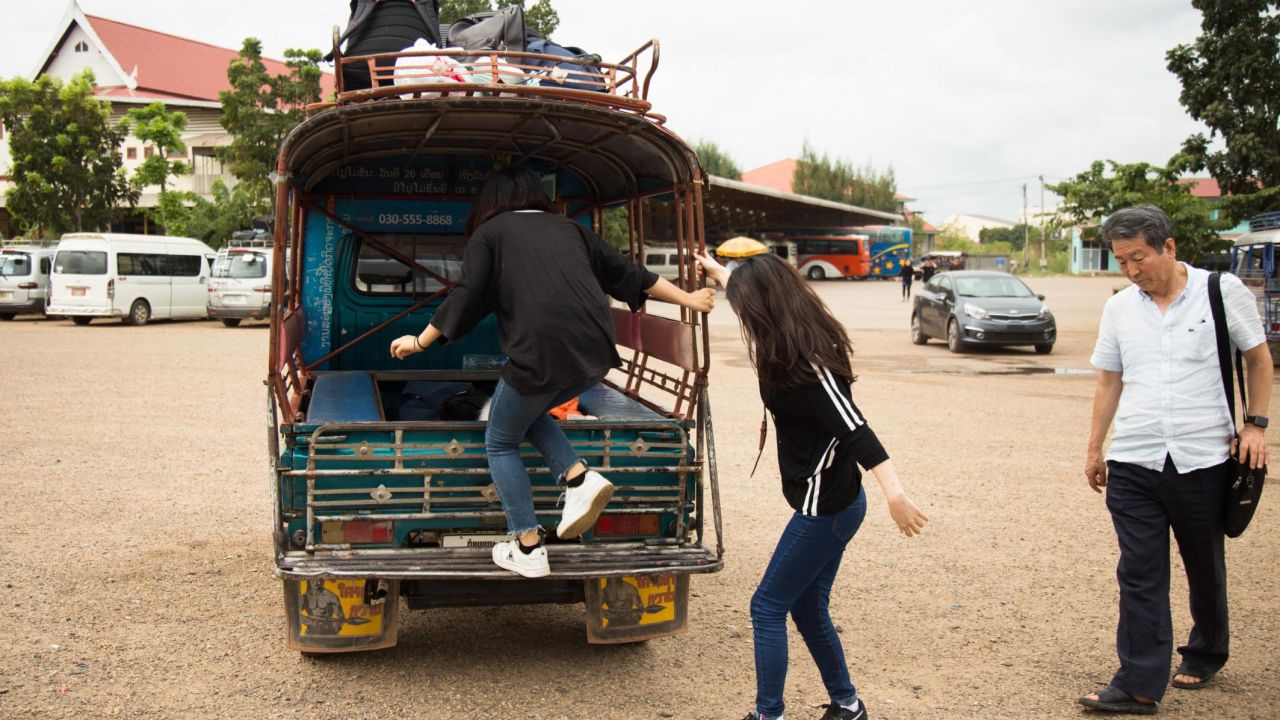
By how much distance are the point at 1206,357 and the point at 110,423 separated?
9.64 meters

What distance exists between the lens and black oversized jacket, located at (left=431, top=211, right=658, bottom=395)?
13.6 ft

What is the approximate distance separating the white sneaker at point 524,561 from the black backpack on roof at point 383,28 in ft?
8.53

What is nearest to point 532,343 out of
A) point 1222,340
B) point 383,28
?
point 383,28

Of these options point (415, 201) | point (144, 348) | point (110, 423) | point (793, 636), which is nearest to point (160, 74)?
point (144, 348)

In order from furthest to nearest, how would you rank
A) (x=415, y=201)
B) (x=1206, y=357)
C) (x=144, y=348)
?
(x=144, y=348) → (x=415, y=201) → (x=1206, y=357)

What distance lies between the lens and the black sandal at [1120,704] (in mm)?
4055

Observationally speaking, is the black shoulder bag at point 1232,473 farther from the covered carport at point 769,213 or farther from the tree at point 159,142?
the covered carport at point 769,213

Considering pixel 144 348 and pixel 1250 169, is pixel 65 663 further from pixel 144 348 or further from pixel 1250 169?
pixel 1250 169

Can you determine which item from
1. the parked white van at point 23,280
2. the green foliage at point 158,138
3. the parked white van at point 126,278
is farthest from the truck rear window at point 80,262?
the green foliage at point 158,138

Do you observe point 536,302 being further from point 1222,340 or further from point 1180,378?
point 1222,340

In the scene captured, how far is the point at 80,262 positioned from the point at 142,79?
26.1 m

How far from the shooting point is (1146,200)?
75.3ft

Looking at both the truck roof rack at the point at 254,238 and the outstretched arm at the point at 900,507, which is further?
the truck roof rack at the point at 254,238

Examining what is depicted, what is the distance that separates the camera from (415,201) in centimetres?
700
